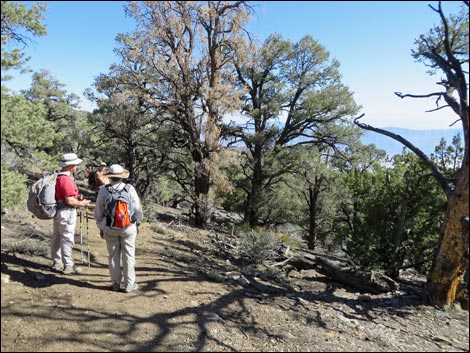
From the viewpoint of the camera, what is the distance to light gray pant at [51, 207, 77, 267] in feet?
16.2

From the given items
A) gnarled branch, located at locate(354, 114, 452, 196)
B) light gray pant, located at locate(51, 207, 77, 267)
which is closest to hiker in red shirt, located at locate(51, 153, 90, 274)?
light gray pant, located at locate(51, 207, 77, 267)

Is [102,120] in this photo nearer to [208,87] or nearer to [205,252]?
[208,87]

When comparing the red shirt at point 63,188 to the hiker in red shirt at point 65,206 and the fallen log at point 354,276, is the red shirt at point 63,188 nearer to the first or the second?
the hiker in red shirt at point 65,206

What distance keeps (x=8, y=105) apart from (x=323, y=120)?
43.7 feet

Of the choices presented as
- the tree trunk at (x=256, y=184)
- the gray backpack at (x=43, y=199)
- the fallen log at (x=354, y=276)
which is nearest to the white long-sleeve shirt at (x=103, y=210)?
the gray backpack at (x=43, y=199)

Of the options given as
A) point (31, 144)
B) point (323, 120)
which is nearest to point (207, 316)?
point (31, 144)

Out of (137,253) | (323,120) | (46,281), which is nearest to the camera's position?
(46,281)

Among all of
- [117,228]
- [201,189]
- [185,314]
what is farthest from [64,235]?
[201,189]

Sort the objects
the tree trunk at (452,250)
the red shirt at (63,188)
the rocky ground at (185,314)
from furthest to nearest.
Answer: the tree trunk at (452,250) < the red shirt at (63,188) < the rocky ground at (185,314)

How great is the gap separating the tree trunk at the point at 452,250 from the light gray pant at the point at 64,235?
20.9ft

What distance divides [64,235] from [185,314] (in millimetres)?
2271

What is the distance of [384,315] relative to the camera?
5543mm

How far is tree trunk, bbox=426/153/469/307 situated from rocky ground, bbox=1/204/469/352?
0.36 m

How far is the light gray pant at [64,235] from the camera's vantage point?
493cm
